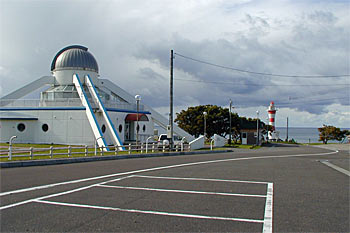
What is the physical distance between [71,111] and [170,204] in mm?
29695

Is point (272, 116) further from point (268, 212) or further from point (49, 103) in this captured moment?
point (268, 212)

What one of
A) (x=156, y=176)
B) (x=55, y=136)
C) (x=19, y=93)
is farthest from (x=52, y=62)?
(x=156, y=176)

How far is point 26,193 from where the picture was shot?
9250 mm

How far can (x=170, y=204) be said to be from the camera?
8117 mm

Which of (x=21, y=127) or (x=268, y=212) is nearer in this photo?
(x=268, y=212)

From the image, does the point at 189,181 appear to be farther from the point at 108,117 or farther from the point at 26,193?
the point at 108,117

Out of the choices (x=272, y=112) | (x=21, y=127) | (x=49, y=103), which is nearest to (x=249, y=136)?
(x=272, y=112)

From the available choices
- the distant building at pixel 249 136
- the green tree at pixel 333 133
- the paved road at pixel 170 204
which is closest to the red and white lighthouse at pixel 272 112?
the green tree at pixel 333 133

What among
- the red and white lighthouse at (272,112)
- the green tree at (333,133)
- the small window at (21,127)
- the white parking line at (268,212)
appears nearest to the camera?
the white parking line at (268,212)

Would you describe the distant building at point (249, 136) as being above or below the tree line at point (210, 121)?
below

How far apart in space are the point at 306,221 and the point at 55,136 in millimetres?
33050

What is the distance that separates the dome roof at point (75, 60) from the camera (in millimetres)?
41438

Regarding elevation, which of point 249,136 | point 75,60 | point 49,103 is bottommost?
point 249,136

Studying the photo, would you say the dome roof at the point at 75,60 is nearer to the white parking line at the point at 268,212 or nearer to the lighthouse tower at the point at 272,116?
the white parking line at the point at 268,212
